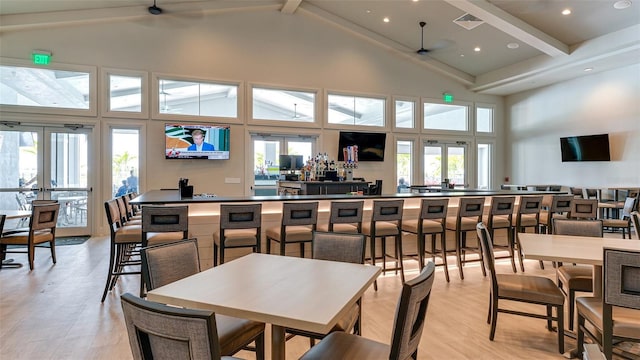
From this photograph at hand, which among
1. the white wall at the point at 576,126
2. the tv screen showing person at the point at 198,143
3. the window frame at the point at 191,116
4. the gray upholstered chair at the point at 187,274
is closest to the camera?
the gray upholstered chair at the point at 187,274

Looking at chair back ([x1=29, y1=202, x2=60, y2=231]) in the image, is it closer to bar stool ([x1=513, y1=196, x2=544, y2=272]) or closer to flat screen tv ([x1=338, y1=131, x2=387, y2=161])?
flat screen tv ([x1=338, y1=131, x2=387, y2=161])

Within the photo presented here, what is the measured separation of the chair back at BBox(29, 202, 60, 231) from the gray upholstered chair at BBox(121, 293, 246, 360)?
15.1ft

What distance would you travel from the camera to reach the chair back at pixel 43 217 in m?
4.55

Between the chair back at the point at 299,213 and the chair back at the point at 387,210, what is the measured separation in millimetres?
779

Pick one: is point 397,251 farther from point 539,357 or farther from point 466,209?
point 539,357

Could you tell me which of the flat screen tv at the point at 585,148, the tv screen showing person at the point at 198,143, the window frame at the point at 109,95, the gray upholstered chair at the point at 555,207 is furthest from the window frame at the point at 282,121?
the flat screen tv at the point at 585,148

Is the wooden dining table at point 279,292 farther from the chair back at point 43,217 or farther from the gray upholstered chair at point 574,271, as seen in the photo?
the chair back at point 43,217

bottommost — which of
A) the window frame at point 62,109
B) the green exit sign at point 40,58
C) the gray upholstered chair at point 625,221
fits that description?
the gray upholstered chair at point 625,221

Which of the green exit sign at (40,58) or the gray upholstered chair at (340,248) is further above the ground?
the green exit sign at (40,58)

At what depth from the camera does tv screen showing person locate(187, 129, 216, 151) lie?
7.47 meters

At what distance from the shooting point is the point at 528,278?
9.36 feet

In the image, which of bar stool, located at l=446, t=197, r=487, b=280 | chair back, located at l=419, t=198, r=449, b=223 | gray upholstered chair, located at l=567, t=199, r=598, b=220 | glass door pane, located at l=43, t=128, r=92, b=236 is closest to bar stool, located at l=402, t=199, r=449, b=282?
chair back, located at l=419, t=198, r=449, b=223

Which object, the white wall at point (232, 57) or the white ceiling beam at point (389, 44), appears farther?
the white ceiling beam at point (389, 44)

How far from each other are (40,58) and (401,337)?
8263 mm
